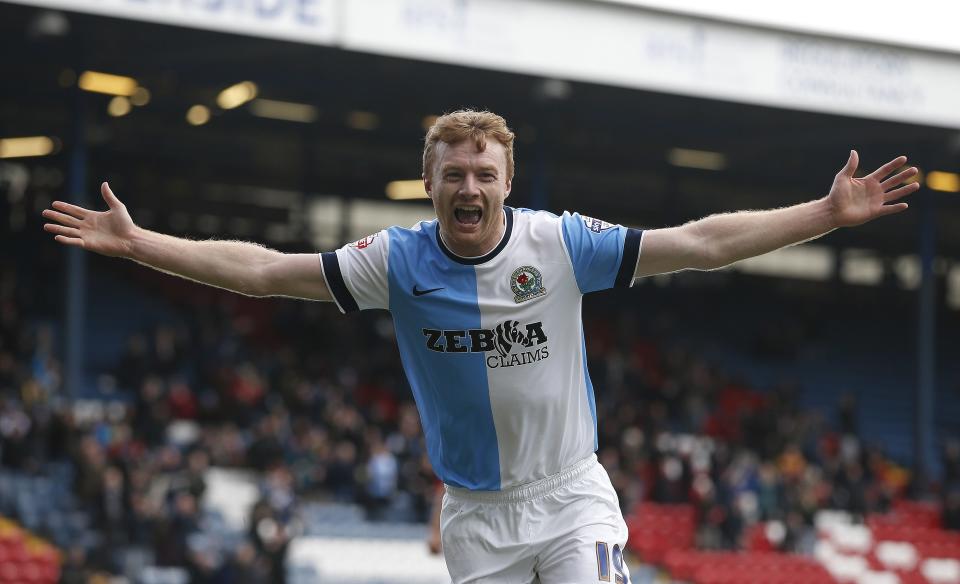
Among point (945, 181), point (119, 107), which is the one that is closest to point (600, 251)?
point (119, 107)

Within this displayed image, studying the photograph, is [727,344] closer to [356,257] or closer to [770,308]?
[770,308]

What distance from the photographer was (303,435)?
18.5 metres

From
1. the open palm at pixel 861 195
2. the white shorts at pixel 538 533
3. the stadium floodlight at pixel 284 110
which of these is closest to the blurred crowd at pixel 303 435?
the stadium floodlight at pixel 284 110

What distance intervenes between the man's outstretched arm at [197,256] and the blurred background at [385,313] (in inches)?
386

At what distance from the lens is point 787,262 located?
112 feet

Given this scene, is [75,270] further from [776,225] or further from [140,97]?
[776,225]

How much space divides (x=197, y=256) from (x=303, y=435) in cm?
1340

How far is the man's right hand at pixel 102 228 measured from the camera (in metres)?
5.29

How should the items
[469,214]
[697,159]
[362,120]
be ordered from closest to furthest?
1. [469,214]
2. [362,120]
3. [697,159]

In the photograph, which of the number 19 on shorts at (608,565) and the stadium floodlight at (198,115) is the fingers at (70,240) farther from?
the stadium floodlight at (198,115)

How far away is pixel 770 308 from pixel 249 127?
39.2ft

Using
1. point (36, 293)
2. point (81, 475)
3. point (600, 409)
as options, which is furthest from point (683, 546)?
point (36, 293)

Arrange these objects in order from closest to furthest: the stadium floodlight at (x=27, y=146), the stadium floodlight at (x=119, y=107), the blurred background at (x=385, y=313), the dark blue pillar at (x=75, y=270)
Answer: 1. the blurred background at (x=385, y=313)
2. the dark blue pillar at (x=75, y=270)
3. the stadium floodlight at (x=119, y=107)
4. the stadium floodlight at (x=27, y=146)

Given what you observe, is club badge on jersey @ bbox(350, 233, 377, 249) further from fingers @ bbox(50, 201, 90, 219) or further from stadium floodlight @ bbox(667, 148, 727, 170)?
stadium floodlight @ bbox(667, 148, 727, 170)
